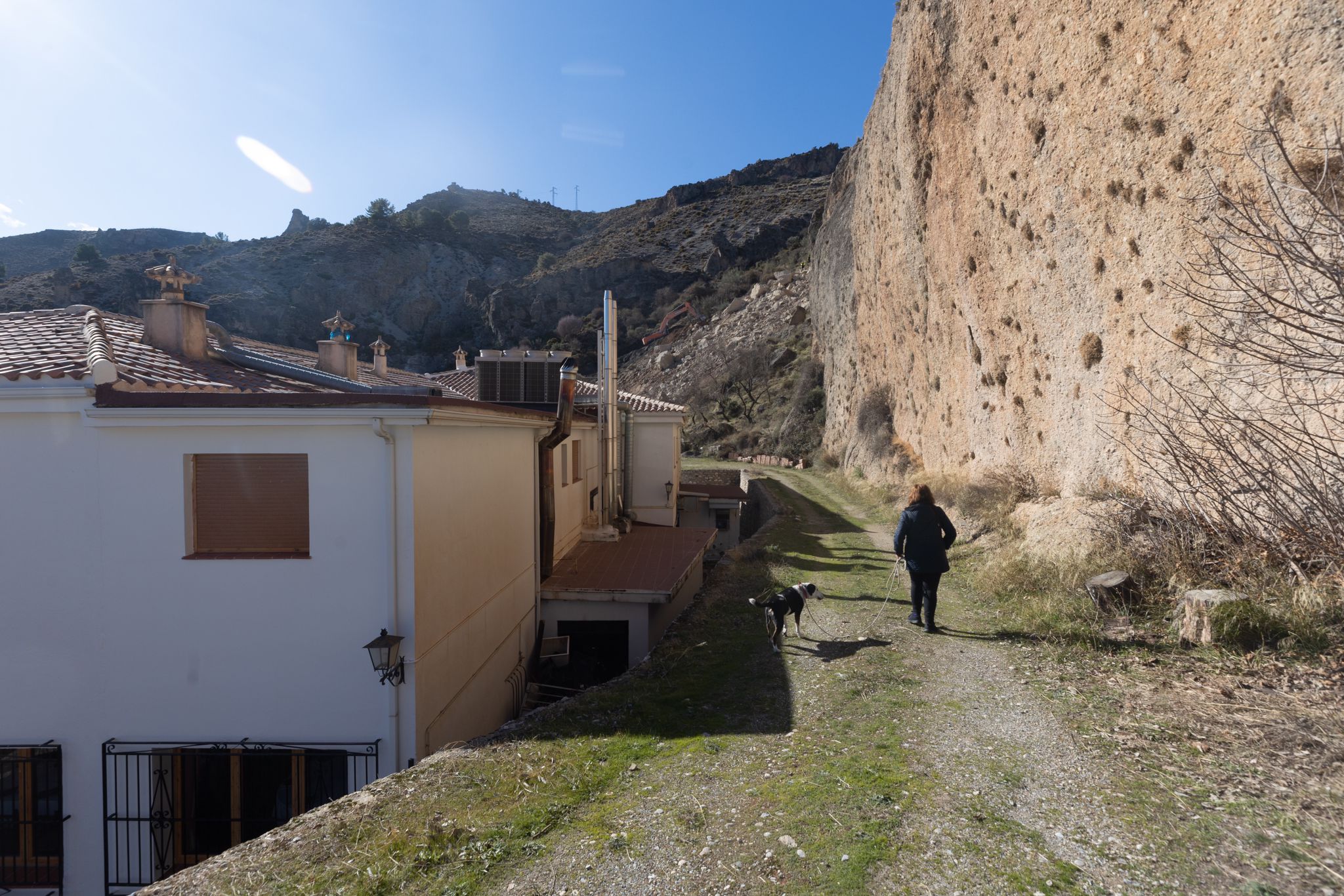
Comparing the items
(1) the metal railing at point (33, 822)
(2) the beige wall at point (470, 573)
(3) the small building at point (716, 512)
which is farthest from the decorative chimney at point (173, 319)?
(3) the small building at point (716, 512)

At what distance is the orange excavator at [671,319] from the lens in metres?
58.0

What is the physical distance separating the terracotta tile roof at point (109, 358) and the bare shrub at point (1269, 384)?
8.95 meters

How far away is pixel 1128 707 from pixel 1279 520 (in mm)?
2534

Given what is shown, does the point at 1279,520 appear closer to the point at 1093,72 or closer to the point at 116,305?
the point at 1093,72

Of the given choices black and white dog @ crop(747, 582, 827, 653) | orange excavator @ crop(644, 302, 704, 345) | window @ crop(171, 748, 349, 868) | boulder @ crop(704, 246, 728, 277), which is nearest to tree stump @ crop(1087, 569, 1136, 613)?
black and white dog @ crop(747, 582, 827, 653)

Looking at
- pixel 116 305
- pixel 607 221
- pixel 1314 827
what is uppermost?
pixel 607 221

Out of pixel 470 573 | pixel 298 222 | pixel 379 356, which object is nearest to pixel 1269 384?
pixel 470 573

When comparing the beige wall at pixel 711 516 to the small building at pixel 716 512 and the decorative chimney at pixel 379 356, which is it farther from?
the decorative chimney at pixel 379 356

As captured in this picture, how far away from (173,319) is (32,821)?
5.63m

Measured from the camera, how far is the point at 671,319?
5909 cm

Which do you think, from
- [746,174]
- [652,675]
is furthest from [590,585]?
[746,174]

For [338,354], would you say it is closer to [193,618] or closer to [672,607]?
[193,618]

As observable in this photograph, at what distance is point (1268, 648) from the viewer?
17.0ft

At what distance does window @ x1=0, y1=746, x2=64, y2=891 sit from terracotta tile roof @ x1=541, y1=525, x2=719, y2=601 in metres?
5.84
